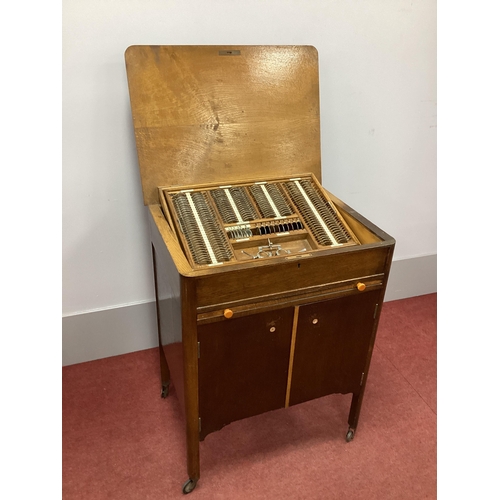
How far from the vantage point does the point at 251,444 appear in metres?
2.07

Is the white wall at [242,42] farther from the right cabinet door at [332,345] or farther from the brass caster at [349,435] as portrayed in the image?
the brass caster at [349,435]

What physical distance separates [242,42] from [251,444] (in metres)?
1.73

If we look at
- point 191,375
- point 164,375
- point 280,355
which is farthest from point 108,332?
point 280,355

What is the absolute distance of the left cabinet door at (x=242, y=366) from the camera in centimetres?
157

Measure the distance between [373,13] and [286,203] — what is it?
1101 mm

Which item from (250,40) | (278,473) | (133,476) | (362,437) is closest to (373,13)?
(250,40)

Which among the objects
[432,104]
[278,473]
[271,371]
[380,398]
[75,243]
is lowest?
[278,473]

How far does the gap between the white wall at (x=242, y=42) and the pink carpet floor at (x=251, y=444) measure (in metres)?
0.47

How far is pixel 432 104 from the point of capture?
2615 millimetres

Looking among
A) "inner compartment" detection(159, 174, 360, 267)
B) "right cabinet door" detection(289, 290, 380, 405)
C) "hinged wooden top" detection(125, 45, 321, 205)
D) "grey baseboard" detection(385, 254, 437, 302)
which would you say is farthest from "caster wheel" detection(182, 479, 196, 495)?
"grey baseboard" detection(385, 254, 437, 302)

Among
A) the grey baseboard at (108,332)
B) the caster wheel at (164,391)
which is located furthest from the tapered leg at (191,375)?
the grey baseboard at (108,332)

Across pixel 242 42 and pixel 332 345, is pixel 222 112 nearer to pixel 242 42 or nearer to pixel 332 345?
pixel 242 42

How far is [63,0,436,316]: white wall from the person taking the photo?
1.94 meters

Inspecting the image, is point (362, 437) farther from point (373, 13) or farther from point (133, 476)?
point (373, 13)
